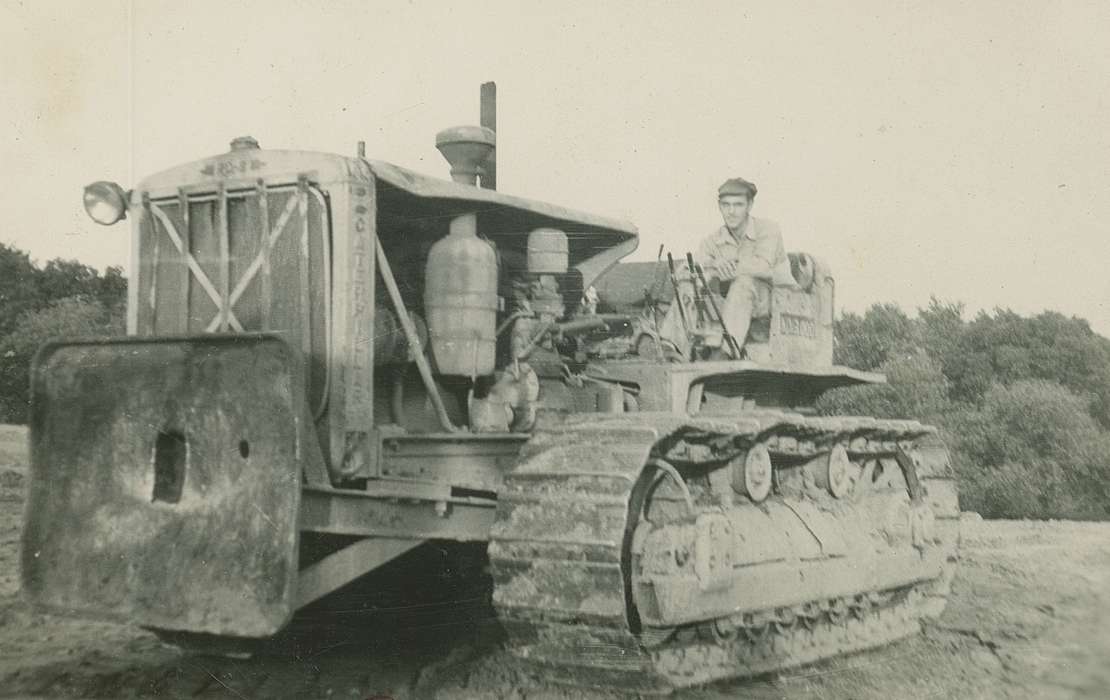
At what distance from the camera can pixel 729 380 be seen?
764 centimetres

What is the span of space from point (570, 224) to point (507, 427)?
4.59 feet

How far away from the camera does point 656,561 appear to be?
5527 mm

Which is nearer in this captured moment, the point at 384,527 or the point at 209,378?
the point at 209,378

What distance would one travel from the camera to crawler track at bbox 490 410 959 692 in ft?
16.9

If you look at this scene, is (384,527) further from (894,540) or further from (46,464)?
(894,540)

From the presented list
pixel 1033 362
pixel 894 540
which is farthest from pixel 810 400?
pixel 1033 362

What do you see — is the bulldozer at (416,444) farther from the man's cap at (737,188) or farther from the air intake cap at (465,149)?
the man's cap at (737,188)

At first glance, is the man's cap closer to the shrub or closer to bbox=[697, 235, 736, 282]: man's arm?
bbox=[697, 235, 736, 282]: man's arm

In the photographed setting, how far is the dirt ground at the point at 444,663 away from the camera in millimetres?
6008

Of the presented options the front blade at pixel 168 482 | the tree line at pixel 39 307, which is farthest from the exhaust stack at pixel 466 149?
the tree line at pixel 39 307

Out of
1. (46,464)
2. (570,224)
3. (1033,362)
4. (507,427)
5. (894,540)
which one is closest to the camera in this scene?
(46,464)

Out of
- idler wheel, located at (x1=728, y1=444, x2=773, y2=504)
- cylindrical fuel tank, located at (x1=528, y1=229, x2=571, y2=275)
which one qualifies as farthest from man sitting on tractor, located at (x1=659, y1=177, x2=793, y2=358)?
idler wheel, located at (x1=728, y1=444, x2=773, y2=504)

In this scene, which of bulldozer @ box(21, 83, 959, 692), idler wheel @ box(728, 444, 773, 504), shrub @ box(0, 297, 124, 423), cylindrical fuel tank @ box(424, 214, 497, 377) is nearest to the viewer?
bulldozer @ box(21, 83, 959, 692)

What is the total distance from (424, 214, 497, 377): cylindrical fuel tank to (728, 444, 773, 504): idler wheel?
4.87 feet
